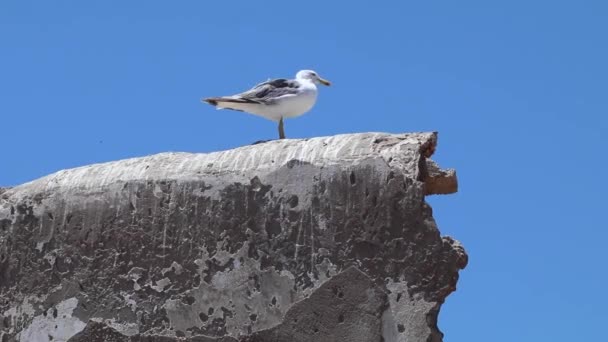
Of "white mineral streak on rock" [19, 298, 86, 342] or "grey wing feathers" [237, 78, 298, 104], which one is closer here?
"white mineral streak on rock" [19, 298, 86, 342]

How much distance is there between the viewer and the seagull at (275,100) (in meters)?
8.48

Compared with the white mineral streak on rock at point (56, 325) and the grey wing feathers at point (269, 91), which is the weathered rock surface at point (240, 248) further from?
the grey wing feathers at point (269, 91)

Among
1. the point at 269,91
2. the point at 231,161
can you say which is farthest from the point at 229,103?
the point at 231,161

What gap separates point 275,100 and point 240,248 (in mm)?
2013

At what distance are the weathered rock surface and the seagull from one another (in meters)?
1.32

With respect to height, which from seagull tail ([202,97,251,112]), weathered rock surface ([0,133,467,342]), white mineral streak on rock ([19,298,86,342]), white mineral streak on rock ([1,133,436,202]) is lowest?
white mineral streak on rock ([19,298,86,342])

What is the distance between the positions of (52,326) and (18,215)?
0.77m

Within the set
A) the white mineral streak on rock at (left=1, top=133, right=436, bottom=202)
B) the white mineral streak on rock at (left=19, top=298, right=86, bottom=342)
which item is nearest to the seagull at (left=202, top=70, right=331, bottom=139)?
the white mineral streak on rock at (left=1, top=133, right=436, bottom=202)

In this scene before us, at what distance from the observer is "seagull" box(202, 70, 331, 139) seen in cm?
848

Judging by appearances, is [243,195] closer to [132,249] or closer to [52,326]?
[132,249]

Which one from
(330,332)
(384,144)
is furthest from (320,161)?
(330,332)

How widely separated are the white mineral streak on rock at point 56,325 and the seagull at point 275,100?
2.06 m

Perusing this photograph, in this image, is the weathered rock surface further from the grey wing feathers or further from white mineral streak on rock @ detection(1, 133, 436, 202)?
the grey wing feathers

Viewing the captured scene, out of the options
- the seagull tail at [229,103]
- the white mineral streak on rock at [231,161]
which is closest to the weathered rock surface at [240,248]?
the white mineral streak on rock at [231,161]
